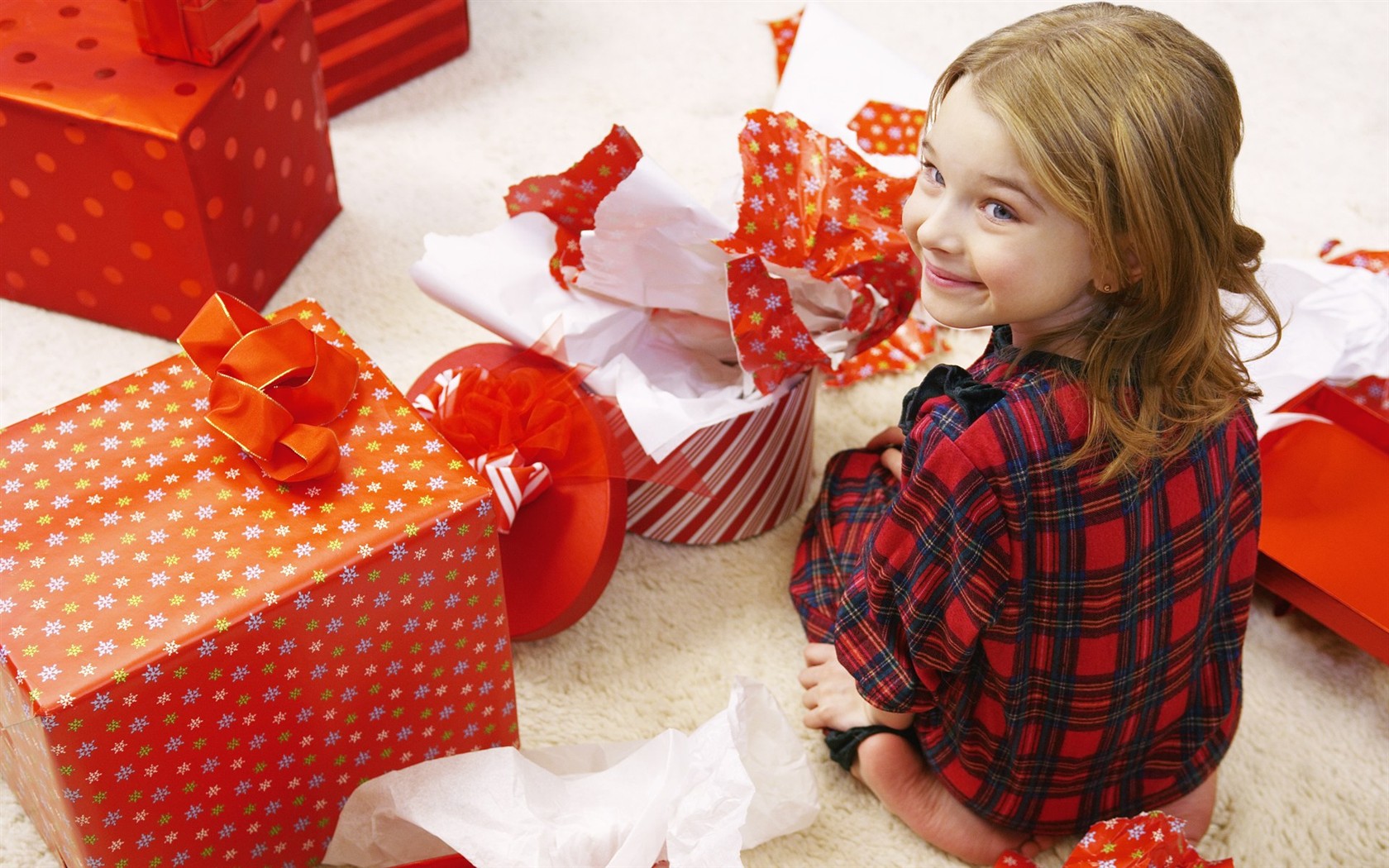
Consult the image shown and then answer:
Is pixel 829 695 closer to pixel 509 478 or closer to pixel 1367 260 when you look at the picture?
pixel 509 478

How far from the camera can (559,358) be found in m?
1.09

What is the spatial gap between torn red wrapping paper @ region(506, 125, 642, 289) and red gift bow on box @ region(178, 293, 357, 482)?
26 centimetres

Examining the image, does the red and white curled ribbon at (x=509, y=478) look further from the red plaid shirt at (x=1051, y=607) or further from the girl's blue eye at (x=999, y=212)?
the girl's blue eye at (x=999, y=212)

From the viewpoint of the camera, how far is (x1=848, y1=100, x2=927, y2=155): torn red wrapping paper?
47.9 inches

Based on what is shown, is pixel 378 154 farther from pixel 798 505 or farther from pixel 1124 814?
pixel 1124 814

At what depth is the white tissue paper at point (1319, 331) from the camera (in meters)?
1.23

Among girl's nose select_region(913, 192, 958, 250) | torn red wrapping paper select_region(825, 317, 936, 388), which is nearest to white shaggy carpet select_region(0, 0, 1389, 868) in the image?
torn red wrapping paper select_region(825, 317, 936, 388)

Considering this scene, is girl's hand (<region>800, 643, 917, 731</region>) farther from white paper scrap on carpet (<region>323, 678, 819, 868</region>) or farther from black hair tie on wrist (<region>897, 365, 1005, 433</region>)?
Result: black hair tie on wrist (<region>897, 365, 1005, 433</region>)

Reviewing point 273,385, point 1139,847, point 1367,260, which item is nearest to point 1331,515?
point 1367,260

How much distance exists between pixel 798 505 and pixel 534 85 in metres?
0.75

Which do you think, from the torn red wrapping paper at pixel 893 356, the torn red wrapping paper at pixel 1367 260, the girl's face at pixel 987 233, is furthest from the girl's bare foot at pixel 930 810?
the torn red wrapping paper at pixel 1367 260

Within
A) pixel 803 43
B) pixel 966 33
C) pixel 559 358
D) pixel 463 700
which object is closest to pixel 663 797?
pixel 463 700

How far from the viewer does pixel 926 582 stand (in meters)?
Result: 0.87

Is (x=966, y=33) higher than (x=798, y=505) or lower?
higher
